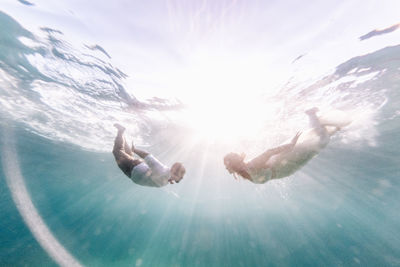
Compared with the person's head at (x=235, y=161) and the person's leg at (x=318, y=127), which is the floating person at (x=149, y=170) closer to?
the person's head at (x=235, y=161)

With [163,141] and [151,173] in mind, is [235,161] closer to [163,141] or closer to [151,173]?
[151,173]

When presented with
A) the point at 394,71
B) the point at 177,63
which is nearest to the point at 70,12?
the point at 177,63

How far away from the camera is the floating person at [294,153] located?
3.61 metres

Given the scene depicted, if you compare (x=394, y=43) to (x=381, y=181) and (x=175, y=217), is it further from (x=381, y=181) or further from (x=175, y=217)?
(x=175, y=217)

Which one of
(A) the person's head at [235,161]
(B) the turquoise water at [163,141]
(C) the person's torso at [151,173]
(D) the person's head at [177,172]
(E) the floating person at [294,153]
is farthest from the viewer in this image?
(B) the turquoise water at [163,141]

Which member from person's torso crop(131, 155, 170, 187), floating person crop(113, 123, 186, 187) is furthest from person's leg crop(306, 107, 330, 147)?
person's torso crop(131, 155, 170, 187)

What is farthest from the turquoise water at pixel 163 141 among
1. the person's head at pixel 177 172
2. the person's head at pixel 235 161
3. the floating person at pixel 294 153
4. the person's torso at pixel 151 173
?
the person's torso at pixel 151 173

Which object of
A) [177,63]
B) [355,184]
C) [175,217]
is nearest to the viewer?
[177,63]

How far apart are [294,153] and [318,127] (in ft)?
2.23

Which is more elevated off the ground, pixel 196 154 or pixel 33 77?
pixel 33 77

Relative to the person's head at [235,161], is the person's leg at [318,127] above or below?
above

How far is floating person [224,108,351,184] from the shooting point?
3.61m

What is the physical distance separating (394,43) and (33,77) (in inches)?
673

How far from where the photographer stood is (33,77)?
1116cm
